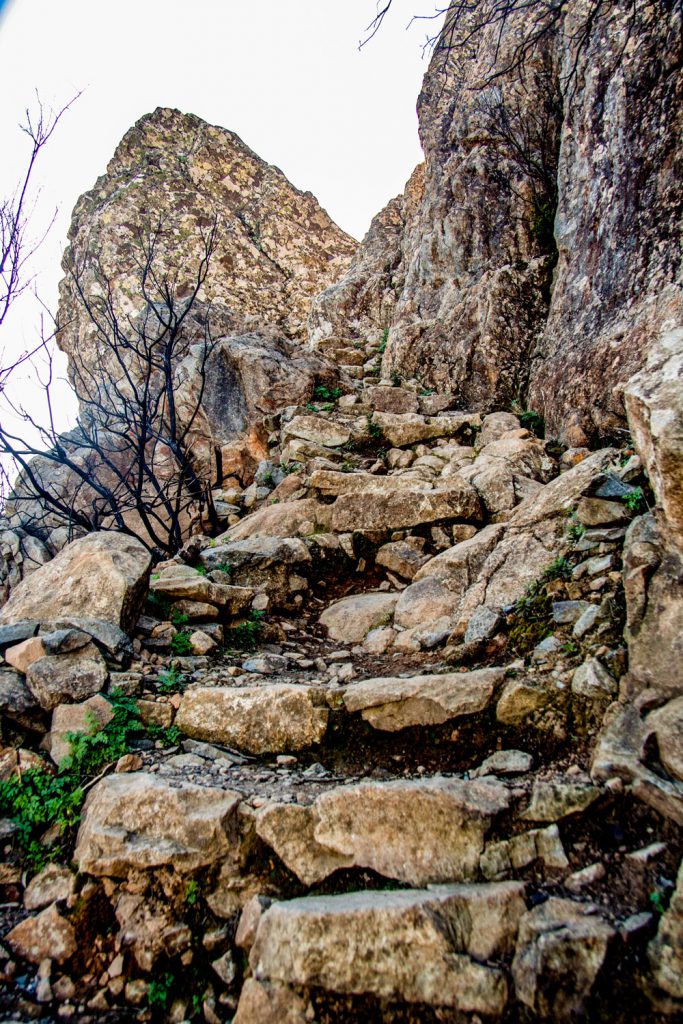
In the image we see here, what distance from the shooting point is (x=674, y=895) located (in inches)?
61.3

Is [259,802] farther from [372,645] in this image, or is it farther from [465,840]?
[372,645]

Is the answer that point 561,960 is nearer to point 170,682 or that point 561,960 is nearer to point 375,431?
point 170,682

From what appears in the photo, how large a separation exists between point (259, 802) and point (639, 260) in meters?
6.37

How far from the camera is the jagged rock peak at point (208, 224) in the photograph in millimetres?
16078

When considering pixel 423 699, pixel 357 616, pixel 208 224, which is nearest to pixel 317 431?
pixel 357 616

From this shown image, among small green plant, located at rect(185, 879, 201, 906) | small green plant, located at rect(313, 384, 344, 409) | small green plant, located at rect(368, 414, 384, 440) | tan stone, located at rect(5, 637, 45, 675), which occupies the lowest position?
small green plant, located at rect(185, 879, 201, 906)

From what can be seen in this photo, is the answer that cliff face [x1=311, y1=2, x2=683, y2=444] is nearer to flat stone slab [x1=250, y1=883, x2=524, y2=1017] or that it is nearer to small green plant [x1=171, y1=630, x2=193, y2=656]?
small green plant [x1=171, y1=630, x2=193, y2=656]

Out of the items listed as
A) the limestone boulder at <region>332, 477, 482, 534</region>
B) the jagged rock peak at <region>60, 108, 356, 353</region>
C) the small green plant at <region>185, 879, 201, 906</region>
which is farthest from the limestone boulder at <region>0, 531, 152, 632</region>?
the jagged rock peak at <region>60, 108, 356, 353</region>

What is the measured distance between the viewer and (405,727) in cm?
272

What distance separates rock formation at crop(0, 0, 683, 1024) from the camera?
170 cm

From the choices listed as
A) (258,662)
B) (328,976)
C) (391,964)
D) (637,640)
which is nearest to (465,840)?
(391,964)

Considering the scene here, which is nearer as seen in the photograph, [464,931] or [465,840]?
[464,931]

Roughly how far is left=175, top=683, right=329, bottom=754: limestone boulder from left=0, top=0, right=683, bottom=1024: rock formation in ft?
0.05

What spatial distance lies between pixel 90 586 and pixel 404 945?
9.98ft
